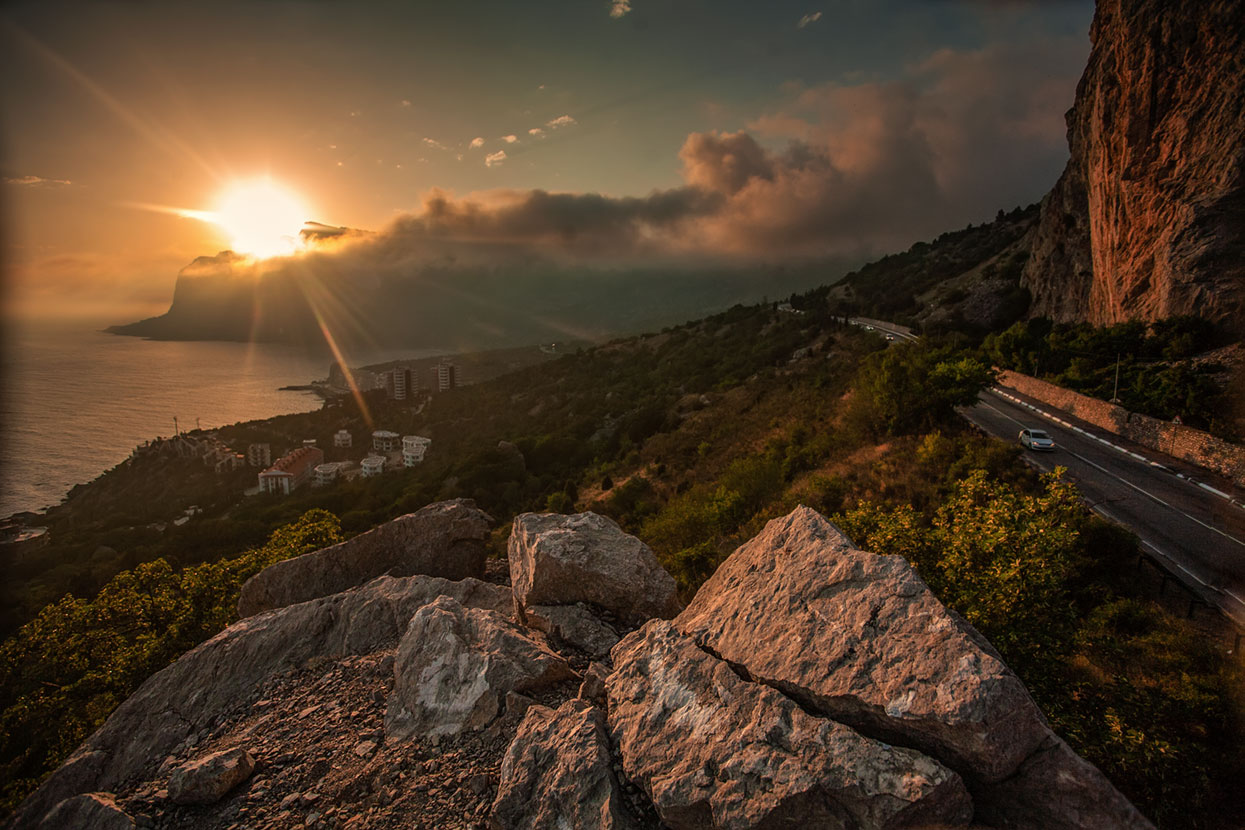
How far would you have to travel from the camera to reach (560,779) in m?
5.30

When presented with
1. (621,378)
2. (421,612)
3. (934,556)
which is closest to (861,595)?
(934,556)

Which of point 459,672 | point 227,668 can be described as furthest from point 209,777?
point 227,668

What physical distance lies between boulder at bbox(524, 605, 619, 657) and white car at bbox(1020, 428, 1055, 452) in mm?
20044

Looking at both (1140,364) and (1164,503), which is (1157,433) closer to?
(1164,503)

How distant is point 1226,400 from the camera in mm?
19766

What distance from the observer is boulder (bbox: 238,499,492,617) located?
12156mm

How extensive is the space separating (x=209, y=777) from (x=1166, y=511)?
2295 cm

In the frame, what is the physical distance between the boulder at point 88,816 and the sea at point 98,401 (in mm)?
18764

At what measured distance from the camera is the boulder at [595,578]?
9430 mm

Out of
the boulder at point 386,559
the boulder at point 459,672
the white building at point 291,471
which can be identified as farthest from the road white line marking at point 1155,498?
the white building at point 291,471

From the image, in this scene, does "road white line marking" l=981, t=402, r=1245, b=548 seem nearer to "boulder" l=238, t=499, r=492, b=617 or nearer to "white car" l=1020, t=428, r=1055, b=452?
"white car" l=1020, t=428, r=1055, b=452

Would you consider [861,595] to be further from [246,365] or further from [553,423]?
[246,365]

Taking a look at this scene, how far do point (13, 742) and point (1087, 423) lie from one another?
126 feet

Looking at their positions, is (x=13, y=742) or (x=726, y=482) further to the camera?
(x=726, y=482)
